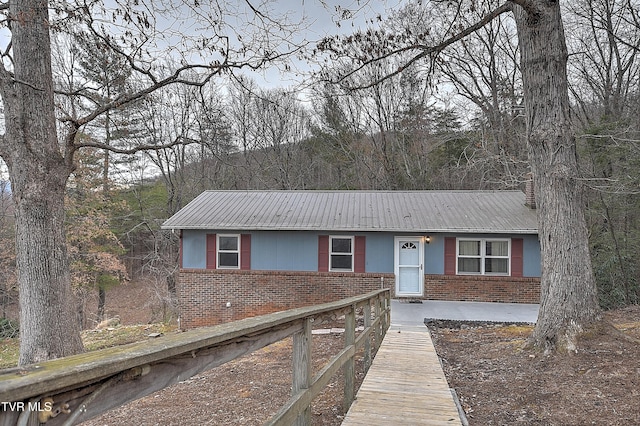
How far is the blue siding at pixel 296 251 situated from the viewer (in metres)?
12.8

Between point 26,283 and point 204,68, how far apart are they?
15.0 feet

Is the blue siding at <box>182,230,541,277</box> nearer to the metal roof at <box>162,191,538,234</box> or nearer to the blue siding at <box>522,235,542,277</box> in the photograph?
the metal roof at <box>162,191,538,234</box>

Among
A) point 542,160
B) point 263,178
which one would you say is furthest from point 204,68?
point 263,178

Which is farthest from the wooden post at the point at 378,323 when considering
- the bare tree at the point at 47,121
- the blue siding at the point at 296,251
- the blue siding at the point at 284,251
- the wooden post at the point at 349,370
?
the blue siding at the point at 284,251

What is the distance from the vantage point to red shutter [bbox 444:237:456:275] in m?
12.7

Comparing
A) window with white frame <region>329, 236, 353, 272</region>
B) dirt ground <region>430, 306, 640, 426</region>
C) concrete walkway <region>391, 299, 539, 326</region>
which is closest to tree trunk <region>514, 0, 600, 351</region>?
dirt ground <region>430, 306, 640, 426</region>

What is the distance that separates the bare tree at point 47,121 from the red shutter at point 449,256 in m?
8.74

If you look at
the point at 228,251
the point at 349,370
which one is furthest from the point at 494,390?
the point at 228,251

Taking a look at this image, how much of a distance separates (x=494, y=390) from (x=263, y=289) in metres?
9.35

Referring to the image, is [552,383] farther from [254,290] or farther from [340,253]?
[254,290]

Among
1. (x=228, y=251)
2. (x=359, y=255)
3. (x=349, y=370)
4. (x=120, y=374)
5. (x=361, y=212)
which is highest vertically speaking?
(x=361, y=212)

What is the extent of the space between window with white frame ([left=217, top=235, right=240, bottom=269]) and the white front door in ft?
17.5

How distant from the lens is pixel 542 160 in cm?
A: 577

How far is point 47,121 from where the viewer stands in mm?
5988
